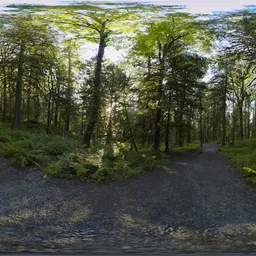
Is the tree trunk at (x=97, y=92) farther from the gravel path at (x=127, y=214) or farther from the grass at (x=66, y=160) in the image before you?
the gravel path at (x=127, y=214)

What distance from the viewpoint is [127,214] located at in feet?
20.8

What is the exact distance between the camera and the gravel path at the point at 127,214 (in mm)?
4340

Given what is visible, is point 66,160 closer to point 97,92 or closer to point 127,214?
point 127,214

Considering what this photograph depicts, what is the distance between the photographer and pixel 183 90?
1662cm

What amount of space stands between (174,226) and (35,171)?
241 inches

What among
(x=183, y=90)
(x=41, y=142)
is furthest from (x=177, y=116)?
(x=41, y=142)

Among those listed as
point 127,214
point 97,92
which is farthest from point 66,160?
point 97,92

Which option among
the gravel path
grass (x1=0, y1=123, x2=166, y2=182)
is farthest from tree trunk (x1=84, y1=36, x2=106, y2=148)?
the gravel path

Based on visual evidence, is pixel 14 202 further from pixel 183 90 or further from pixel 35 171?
pixel 183 90

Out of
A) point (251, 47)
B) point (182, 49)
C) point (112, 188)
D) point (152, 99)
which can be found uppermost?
point (182, 49)

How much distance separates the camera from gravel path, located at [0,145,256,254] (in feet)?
14.2

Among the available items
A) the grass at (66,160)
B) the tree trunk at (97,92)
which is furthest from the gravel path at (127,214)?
the tree trunk at (97,92)

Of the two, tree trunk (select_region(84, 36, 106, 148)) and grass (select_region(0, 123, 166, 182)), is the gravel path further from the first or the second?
tree trunk (select_region(84, 36, 106, 148))

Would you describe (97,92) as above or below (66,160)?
above
